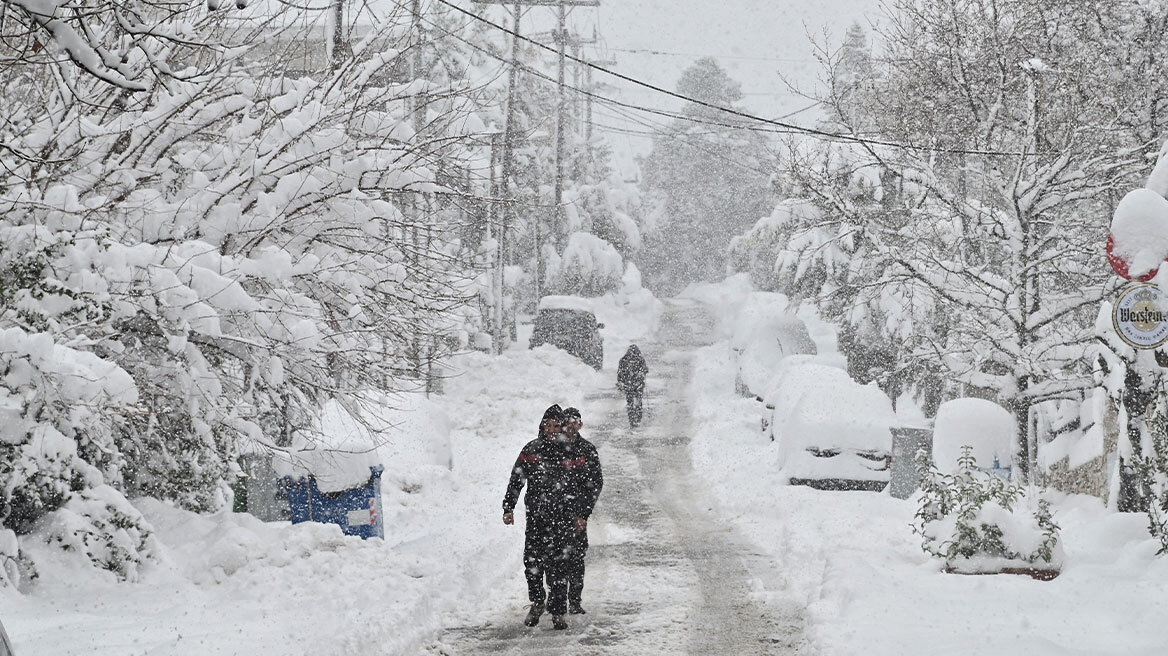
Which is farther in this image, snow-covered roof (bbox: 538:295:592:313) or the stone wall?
snow-covered roof (bbox: 538:295:592:313)

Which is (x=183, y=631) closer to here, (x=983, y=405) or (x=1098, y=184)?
(x=983, y=405)

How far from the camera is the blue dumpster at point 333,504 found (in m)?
9.76

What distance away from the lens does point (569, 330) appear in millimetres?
32281

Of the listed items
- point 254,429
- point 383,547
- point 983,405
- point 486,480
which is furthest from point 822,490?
point 254,429

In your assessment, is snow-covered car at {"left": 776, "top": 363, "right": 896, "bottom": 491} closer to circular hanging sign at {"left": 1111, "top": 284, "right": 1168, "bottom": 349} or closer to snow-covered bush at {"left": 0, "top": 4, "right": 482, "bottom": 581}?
circular hanging sign at {"left": 1111, "top": 284, "right": 1168, "bottom": 349}

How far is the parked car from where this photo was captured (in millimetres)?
32156

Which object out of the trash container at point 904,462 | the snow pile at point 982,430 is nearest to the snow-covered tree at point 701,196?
the trash container at point 904,462

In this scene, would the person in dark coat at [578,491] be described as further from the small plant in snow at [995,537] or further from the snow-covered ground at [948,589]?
the small plant in snow at [995,537]

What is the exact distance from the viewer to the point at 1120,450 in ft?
31.1

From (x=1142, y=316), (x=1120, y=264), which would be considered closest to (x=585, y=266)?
(x=1120, y=264)

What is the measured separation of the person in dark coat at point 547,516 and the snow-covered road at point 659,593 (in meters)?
0.21

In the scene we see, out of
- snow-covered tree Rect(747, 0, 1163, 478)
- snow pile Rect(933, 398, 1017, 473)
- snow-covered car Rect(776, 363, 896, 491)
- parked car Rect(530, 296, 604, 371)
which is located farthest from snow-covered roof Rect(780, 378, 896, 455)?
parked car Rect(530, 296, 604, 371)

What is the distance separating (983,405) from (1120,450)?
171 inches

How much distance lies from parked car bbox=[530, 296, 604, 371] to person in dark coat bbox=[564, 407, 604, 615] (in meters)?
24.1
